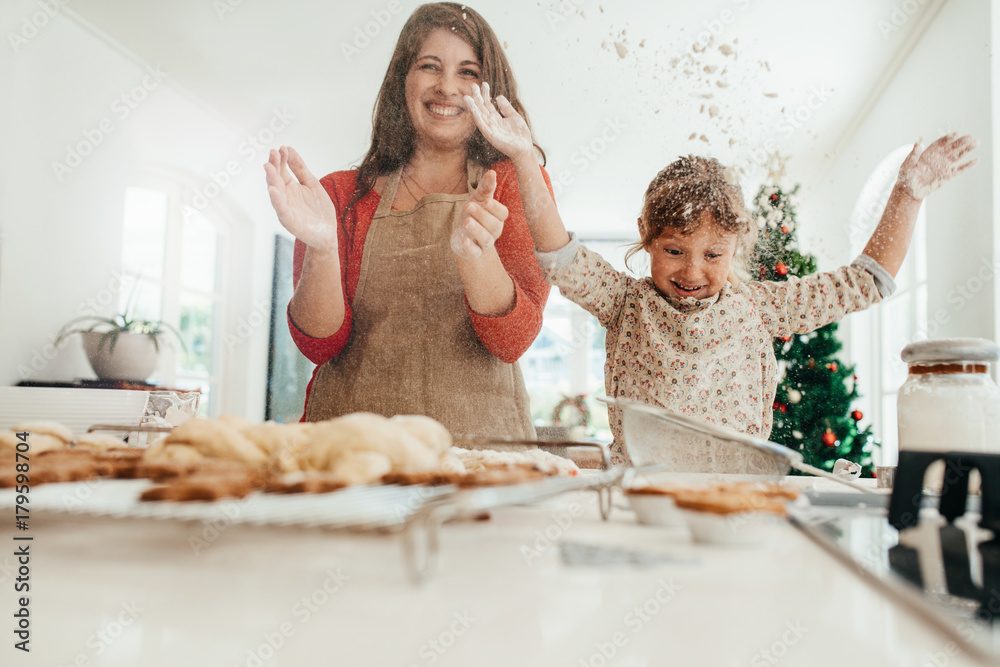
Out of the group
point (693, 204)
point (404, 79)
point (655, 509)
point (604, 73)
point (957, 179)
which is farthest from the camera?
point (957, 179)

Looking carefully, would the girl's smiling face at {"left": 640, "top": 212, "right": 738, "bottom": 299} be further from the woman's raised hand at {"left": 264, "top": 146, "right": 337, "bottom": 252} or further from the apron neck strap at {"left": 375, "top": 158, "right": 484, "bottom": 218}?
the woman's raised hand at {"left": 264, "top": 146, "right": 337, "bottom": 252}

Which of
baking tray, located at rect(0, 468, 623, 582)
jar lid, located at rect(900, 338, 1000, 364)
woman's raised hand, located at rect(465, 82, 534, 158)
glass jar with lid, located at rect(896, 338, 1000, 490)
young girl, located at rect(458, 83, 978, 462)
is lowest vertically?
baking tray, located at rect(0, 468, 623, 582)

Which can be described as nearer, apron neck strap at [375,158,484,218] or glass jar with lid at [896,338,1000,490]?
glass jar with lid at [896,338,1000,490]

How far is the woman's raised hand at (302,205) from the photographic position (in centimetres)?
108

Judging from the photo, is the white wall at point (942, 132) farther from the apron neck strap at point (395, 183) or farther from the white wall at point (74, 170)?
the white wall at point (74, 170)

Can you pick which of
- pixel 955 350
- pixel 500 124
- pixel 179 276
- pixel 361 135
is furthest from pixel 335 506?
pixel 179 276

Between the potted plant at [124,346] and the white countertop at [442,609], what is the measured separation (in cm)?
182

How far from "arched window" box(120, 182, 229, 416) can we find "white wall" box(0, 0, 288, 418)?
56 millimetres

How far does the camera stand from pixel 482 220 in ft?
3.20

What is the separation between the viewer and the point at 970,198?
183 cm

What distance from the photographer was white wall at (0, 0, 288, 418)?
186 centimetres

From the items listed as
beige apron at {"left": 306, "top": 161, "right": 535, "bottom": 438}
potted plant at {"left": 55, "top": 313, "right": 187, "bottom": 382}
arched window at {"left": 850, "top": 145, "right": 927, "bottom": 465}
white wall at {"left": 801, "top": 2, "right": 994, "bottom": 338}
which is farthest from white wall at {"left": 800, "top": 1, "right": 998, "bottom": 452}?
potted plant at {"left": 55, "top": 313, "right": 187, "bottom": 382}

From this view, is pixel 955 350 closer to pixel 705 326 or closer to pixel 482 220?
pixel 705 326

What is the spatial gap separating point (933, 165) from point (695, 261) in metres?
0.40
